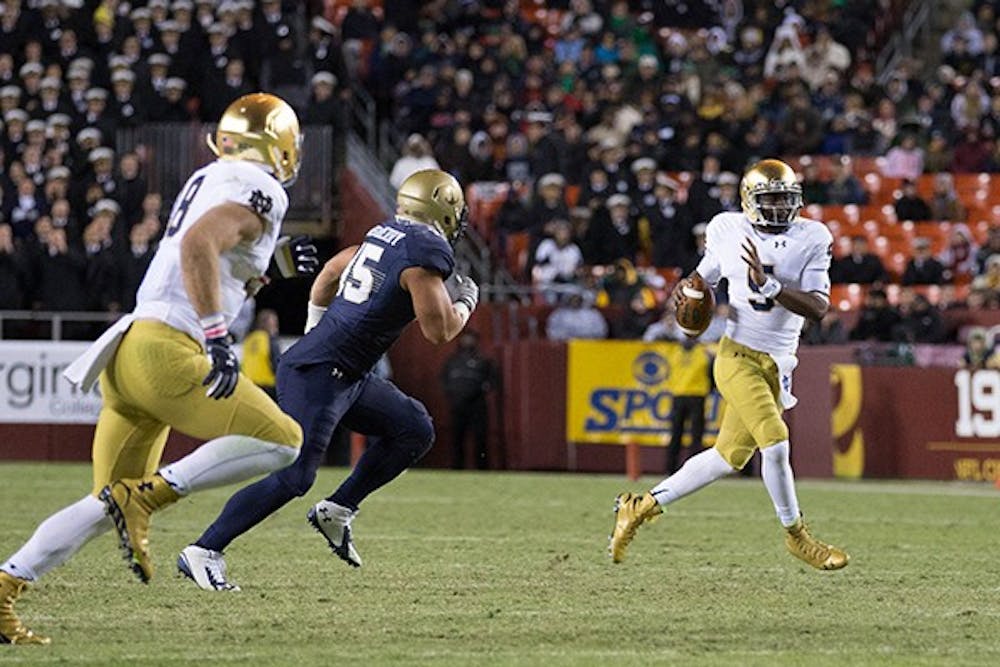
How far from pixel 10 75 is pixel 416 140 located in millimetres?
4111

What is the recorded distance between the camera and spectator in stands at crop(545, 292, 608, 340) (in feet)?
60.4

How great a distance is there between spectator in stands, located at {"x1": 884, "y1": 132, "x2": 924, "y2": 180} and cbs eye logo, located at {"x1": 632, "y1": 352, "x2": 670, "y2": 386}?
171 inches

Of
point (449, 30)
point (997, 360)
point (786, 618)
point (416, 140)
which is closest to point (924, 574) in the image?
point (786, 618)

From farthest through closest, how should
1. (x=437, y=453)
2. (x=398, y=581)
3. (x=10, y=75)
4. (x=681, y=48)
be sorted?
(x=681, y=48) < (x=10, y=75) < (x=437, y=453) < (x=398, y=581)

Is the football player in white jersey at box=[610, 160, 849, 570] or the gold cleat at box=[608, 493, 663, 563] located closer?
the football player in white jersey at box=[610, 160, 849, 570]

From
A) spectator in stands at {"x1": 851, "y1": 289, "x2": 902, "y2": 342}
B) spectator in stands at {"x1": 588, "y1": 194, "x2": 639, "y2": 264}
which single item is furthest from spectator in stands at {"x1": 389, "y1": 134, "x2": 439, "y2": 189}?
spectator in stands at {"x1": 851, "y1": 289, "x2": 902, "y2": 342}

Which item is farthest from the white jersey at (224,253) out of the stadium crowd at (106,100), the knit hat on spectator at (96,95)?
the knit hat on spectator at (96,95)

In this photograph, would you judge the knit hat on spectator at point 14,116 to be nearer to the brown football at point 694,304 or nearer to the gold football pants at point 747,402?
the brown football at point 694,304

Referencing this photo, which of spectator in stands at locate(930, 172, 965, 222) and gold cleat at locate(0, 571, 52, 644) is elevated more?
gold cleat at locate(0, 571, 52, 644)

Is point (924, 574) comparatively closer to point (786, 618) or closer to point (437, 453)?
point (786, 618)

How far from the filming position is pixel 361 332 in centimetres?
799

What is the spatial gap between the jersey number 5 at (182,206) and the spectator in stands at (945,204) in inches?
558

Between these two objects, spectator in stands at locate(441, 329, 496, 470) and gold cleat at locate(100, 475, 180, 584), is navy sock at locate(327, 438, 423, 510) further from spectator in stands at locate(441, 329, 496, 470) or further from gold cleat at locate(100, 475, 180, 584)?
spectator in stands at locate(441, 329, 496, 470)

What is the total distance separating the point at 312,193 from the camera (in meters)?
20.2
